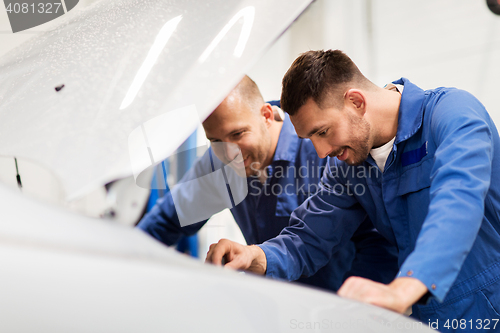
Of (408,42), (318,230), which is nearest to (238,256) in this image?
(318,230)

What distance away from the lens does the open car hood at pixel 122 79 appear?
0.53m

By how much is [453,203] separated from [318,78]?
1.54ft

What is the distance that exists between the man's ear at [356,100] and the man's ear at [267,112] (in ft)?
1.06

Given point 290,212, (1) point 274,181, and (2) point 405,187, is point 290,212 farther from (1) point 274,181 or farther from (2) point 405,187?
(2) point 405,187

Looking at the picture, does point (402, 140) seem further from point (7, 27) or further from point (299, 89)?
point (7, 27)

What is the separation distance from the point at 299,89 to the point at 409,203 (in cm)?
37

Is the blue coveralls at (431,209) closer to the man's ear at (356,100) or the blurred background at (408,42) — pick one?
the man's ear at (356,100)

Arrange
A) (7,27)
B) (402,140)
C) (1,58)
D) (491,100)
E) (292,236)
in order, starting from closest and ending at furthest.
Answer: (1,58)
(402,140)
(292,236)
(7,27)
(491,100)

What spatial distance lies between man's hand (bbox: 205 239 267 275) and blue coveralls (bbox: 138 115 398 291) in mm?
157

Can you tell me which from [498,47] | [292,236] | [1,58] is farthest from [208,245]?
[498,47]

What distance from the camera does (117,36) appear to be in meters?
0.64

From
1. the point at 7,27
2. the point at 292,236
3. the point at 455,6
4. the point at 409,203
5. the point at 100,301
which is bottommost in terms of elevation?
the point at 292,236

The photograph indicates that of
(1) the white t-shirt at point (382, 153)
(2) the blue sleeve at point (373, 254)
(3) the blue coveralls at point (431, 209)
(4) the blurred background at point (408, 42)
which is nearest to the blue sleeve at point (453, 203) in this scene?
(3) the blue coveralls at point (431, 209)

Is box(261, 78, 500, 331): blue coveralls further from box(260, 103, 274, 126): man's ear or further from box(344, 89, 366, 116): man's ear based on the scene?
box(260, 103, 274, 126): man's ear
